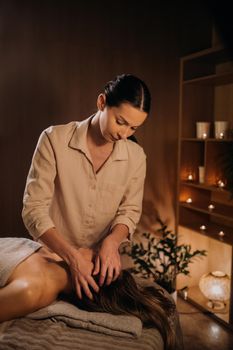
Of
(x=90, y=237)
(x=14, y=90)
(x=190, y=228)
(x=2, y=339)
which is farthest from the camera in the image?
(x=190, y=228)

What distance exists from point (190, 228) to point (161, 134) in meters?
0.84

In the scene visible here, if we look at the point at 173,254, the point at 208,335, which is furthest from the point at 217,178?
the point at 208,335

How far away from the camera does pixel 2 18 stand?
2488 mm

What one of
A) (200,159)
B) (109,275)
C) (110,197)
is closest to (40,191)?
(110,197)

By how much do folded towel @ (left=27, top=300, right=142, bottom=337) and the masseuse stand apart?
7 cm

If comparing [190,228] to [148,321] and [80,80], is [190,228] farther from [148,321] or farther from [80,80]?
[148,321]

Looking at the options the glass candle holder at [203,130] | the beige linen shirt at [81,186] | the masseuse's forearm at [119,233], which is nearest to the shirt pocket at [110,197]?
the beige linen shirt at [81,186]

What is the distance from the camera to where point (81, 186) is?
5.28 feet

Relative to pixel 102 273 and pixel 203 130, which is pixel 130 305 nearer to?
pixel 102 273

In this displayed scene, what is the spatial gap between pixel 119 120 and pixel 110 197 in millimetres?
393

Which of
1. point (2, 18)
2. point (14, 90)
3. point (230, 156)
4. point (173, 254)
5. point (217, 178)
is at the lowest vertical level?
point (173, 254)

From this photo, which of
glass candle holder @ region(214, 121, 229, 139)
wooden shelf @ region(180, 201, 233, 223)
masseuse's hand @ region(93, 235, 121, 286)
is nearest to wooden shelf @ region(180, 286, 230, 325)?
wooden shelf @ region(180, 201, 233, 223)

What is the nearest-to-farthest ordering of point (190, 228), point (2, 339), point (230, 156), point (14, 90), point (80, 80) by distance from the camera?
point (2, 339), point (230, 156), point (14, 90), point (80, 80), point (190, 228)

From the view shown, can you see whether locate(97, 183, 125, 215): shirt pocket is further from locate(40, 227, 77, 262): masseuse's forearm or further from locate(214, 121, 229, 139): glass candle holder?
locate(214, 121, 229, 139): glass candle holder
